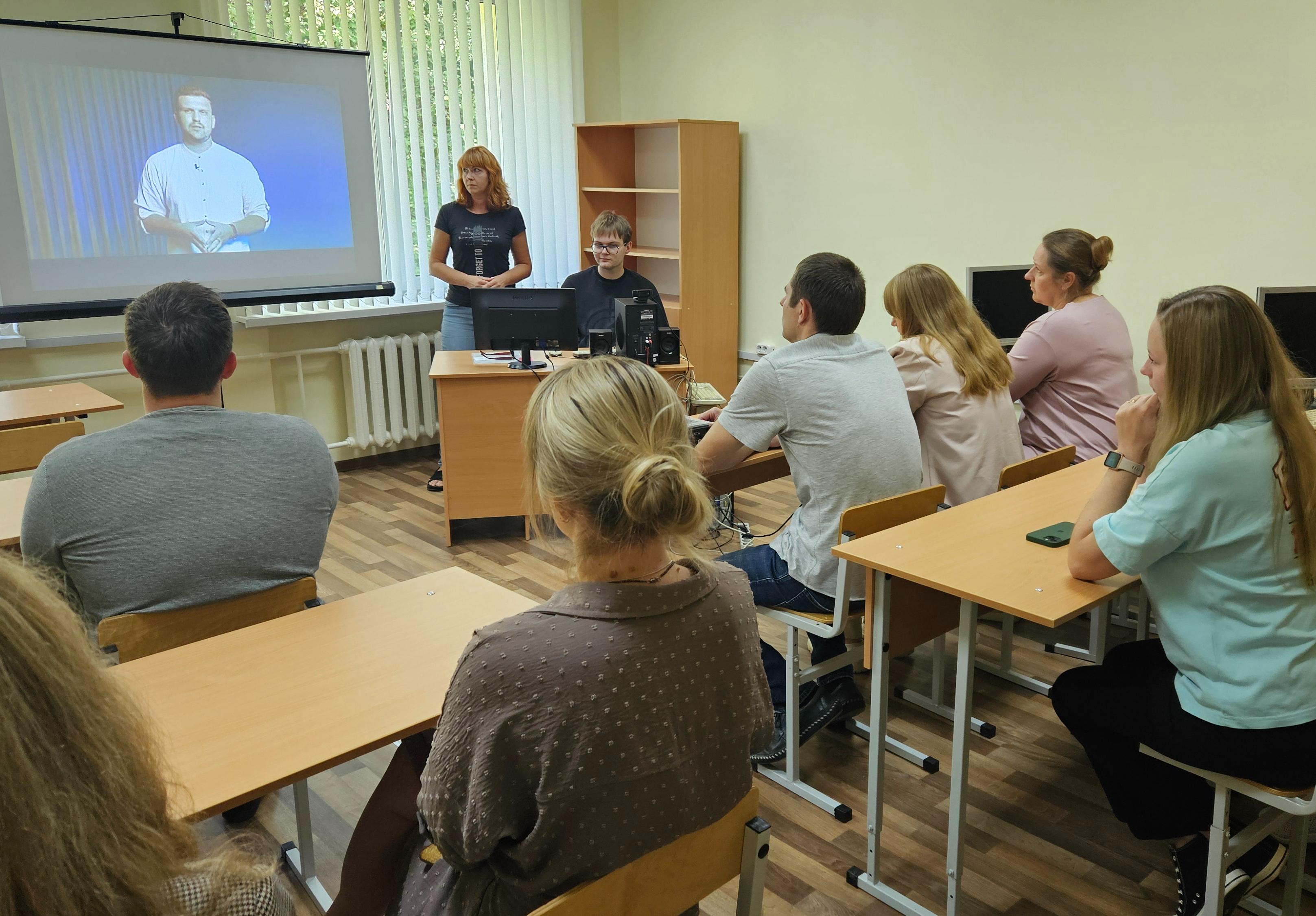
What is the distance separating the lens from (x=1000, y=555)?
83.4 inches

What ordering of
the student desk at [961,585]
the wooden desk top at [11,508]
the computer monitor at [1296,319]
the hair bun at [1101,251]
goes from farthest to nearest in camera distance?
the hair bun at [1101,251] → the computer monitor at [1296,319] → the wooden desk top at [11,508] → the student desk at [961,585]

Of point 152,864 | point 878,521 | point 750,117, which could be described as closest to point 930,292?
point 878,521

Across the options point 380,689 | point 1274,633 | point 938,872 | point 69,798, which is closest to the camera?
point 69,798

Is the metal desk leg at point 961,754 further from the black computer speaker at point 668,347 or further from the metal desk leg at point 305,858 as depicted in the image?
the black computer speaker at point 668,347

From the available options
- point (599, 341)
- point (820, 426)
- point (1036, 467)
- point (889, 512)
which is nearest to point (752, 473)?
point (820, 426)

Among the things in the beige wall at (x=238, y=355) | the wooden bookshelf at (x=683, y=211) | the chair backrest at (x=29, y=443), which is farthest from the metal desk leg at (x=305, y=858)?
the wooden bookshelf at (x=683, y=211)

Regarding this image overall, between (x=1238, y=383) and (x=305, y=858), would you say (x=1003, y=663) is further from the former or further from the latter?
(x=305, y=858)

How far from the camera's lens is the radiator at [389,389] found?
5.67 m

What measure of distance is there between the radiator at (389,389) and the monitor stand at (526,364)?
1.60 metres

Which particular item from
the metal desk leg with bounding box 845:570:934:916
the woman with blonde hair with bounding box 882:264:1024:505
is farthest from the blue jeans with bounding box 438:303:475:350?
the metal desk leg with bounding box 845:570:934:916

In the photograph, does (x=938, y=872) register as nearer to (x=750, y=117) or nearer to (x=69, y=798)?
(x=69, y=798)

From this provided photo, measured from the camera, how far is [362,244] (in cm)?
543

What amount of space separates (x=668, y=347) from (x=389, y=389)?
232cm

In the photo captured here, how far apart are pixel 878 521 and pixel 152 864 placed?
1.85 m
